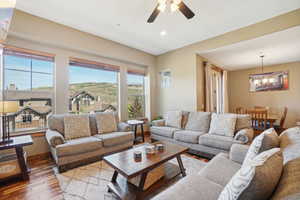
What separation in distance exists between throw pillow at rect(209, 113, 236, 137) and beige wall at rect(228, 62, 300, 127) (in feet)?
13.0

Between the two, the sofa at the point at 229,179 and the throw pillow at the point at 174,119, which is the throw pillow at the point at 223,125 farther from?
the sofa at the point at 229,179

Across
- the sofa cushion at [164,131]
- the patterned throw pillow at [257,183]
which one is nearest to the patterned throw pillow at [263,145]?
the patterned throw pillow at [257,183]

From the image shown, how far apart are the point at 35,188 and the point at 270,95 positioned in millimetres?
7552

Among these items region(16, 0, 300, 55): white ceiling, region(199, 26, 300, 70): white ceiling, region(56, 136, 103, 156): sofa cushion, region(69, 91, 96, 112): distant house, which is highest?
region(16, 0, 300, 55): white ceiling

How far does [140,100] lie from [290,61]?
18.7ft

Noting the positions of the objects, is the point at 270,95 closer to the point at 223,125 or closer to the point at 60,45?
the point at 223,125

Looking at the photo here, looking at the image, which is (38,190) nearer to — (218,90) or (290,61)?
(218,90)

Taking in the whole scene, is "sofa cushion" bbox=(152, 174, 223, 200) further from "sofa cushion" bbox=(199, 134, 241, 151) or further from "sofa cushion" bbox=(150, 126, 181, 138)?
"sofa cushion" bbox=(150, 126, 181, 138)

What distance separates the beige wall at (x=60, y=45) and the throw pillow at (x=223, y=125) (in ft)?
10.1

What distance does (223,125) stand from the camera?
9.63 feet

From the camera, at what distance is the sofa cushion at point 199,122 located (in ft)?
10.8

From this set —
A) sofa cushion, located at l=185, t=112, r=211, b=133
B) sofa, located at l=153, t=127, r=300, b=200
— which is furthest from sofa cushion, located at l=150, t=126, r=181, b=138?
sofa, located at l=153, t=127, r=300, b=200

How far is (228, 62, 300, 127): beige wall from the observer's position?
4988mm

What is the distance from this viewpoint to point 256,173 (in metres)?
0.66
